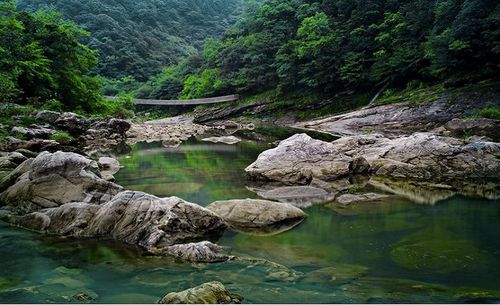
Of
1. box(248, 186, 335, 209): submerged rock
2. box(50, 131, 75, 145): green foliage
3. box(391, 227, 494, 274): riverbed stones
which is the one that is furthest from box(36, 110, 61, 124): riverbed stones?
box(391, 227, 494, 274): riverbed stones

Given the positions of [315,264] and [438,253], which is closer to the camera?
[315,264]

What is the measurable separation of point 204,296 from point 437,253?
11.3 ft

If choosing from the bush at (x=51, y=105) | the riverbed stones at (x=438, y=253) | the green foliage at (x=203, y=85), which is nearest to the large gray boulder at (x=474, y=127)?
the riverbed stones at (x=438, y=253)

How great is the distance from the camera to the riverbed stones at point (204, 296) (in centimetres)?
409

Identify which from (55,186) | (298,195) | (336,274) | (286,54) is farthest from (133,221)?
(286,54)

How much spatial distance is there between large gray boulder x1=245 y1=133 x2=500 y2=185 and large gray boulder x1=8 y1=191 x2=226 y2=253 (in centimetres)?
450

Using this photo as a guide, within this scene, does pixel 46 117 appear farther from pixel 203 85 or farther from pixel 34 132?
pixel 203 85

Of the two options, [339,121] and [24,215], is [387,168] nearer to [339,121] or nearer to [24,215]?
[24,215]

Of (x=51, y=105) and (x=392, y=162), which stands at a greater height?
(x=51, y=105)

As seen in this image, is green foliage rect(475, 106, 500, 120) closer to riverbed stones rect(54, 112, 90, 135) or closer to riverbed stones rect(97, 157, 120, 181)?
riverbed stones rect(97, 157, 120, 181)

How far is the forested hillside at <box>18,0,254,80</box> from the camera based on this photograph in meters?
70.6

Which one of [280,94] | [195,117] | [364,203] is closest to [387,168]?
[364,203]

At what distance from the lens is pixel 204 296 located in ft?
13.6

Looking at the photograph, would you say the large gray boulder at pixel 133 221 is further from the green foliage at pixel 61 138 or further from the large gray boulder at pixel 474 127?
the large gray boulder at pixel 474 127
